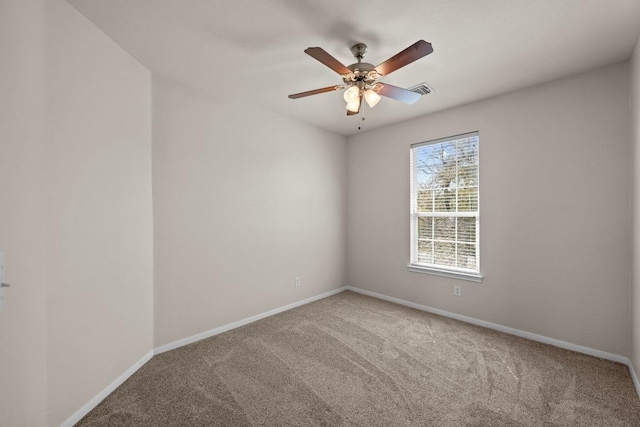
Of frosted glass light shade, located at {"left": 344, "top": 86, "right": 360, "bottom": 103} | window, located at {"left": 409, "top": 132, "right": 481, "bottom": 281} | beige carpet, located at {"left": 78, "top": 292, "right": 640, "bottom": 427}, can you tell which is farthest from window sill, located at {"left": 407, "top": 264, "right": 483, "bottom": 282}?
frosted glass light shade, located at {"left": 344, "top": 86, "right": 360, "bottom": 103}

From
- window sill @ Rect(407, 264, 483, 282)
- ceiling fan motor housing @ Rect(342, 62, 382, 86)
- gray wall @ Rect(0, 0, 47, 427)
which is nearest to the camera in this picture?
gray wall @ Rect(0, 0, 47, 427)

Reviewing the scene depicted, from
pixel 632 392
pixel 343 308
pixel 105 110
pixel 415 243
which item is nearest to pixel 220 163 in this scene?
pixel 105 110

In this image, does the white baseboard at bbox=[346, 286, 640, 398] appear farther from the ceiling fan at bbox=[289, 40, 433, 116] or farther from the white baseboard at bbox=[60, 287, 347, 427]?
the ceiling fan at bbox=[289, 40, 433, 116]

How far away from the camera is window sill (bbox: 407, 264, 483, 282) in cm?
328

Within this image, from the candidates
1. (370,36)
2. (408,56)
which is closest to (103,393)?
(408,56)

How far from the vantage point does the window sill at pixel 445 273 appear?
3.28 meters

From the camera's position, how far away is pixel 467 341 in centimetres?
284

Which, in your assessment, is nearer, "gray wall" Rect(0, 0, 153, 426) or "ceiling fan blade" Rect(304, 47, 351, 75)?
"gray wall" Rect(0, 0, 153, 426)

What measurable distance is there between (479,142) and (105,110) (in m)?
3.70

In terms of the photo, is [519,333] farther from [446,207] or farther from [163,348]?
[163,348]

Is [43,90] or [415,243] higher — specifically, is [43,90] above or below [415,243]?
above

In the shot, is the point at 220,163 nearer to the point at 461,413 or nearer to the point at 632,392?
the point at 461,413

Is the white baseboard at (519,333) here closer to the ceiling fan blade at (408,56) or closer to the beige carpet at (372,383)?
the beige carpet at (372,383)

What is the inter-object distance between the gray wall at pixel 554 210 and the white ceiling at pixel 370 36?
1.05 feet
